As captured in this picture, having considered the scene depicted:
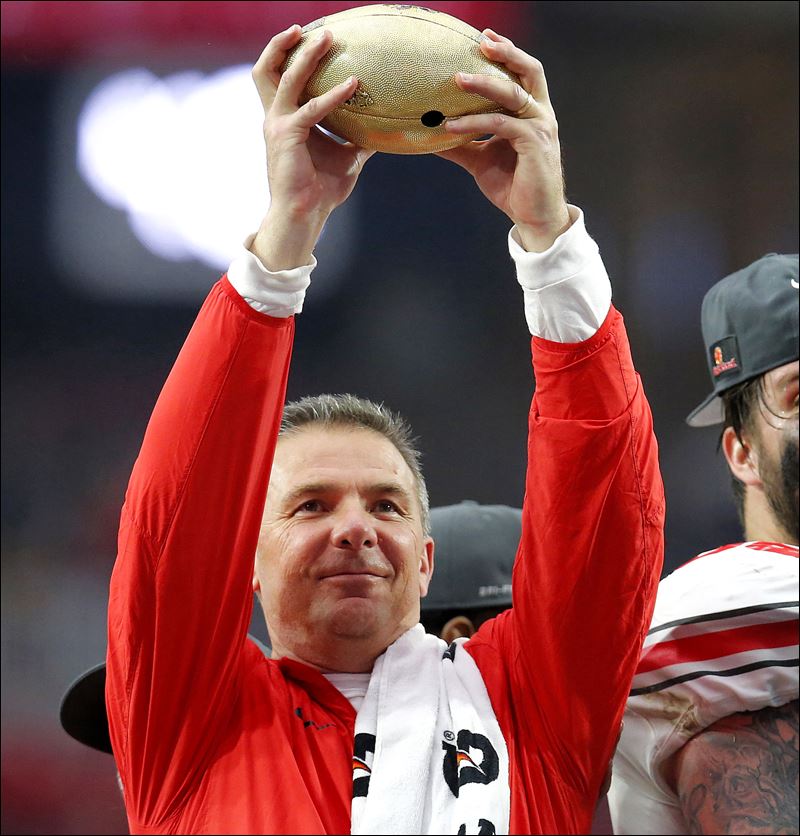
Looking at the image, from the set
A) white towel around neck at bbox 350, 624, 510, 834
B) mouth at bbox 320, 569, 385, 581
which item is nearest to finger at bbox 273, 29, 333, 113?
mouth at bbox 320, 569, 385, 581

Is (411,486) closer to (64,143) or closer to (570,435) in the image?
(570,435)

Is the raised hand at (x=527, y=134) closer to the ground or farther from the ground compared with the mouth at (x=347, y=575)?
farther from the ground

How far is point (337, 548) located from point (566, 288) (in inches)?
17.5

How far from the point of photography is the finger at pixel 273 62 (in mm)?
1243

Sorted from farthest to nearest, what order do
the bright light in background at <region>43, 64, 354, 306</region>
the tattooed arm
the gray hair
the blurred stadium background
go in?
the bright light in background at <region>43, 64, 354, 306</region> < the blurred stadium background < the gray hair < the tattooed arm

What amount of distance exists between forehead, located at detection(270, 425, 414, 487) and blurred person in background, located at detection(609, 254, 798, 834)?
0.39m

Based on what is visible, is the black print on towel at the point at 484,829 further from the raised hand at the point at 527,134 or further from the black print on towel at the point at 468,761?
the raised hand at the point at 527,134

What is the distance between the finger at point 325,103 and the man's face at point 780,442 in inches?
26.2

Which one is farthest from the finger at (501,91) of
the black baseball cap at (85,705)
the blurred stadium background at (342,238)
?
the blurred stadium background at (342,238)

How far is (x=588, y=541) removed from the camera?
3.95 feet

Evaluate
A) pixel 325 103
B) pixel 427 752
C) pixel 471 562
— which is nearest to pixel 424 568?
pixel 427 752

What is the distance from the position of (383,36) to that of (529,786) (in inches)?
33.2

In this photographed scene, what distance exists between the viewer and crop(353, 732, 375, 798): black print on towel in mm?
1238

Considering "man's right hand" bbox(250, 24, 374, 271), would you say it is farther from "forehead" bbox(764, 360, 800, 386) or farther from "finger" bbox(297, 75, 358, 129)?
"forehead" bbox(764, 360, 800, 386)
